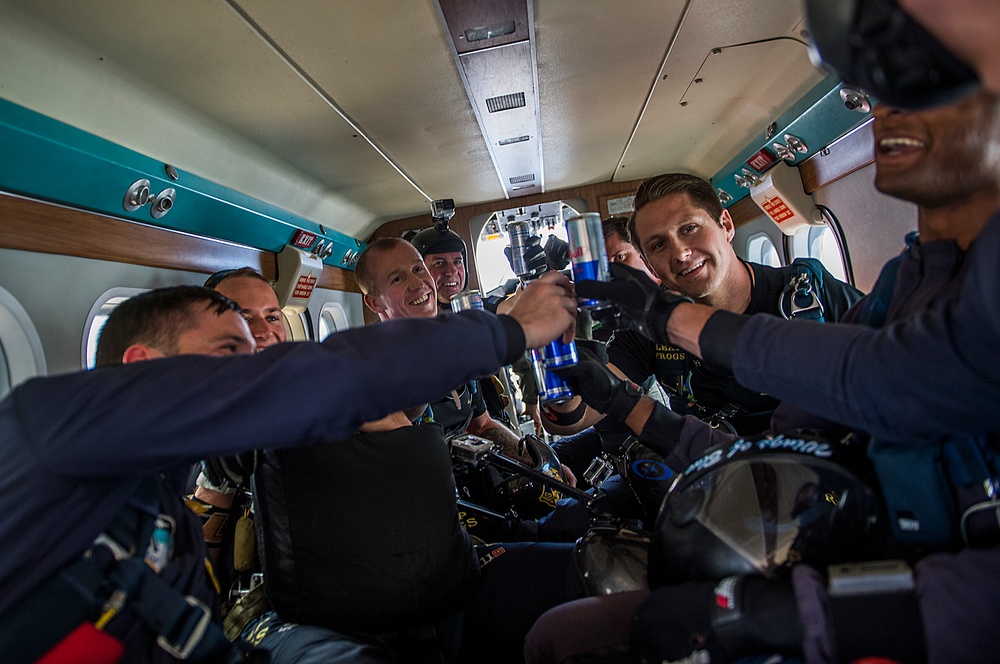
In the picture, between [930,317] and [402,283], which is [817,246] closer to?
[402,283]

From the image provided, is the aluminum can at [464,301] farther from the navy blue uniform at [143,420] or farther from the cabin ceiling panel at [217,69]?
the cabin ceiling panel at [217,69]

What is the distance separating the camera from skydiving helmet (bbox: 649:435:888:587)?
1.22 m

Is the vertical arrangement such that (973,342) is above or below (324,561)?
above

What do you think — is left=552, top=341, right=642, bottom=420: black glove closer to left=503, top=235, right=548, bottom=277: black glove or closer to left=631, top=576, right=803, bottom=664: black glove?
left=503, top=235, right=548, bottom=277: black glove

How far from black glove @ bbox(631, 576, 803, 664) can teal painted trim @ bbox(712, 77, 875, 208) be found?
3146mm

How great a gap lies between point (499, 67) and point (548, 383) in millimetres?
2180

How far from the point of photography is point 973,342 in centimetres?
97

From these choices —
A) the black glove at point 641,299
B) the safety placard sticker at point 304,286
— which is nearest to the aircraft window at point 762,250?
the safety placard sticker at point 304,286

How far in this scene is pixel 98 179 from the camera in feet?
8.85

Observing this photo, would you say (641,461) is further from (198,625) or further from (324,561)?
(198,625)

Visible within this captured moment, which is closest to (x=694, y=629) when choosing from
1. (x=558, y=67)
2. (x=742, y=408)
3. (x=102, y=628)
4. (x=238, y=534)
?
(x=102, y=628)

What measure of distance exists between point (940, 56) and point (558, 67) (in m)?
2.89

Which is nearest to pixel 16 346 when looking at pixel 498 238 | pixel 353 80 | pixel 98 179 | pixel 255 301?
pixel 98 179

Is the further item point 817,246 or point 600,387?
point 817,246
